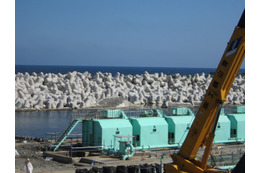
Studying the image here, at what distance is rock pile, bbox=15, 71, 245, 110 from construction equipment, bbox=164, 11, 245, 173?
32.9 m

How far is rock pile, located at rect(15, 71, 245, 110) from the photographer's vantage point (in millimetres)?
43334

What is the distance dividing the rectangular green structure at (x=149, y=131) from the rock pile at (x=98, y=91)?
73.2ft

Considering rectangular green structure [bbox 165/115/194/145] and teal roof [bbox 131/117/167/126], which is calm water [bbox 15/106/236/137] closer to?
teal roof [bbox 131/117/167/126]

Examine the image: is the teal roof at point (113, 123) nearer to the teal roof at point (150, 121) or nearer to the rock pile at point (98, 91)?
the teal roof at point (150, 121)

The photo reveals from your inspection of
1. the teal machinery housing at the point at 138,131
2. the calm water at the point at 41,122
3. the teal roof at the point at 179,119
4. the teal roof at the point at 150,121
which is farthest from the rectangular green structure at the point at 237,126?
the calm water at the point at 41,122

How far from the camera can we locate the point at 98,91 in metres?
47.3

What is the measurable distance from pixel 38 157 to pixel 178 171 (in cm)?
987

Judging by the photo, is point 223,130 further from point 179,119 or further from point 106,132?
point 106,132

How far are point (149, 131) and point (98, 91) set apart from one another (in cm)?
2678

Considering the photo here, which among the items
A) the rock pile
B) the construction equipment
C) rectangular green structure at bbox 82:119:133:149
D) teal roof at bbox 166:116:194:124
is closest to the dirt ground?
rectangular green structure at bbox 82:119:133:149

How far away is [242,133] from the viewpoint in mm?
23906

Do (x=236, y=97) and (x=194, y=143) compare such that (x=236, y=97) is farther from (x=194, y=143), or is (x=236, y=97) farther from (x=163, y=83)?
(x=194, y=143)

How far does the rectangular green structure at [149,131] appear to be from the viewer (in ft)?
67.9
